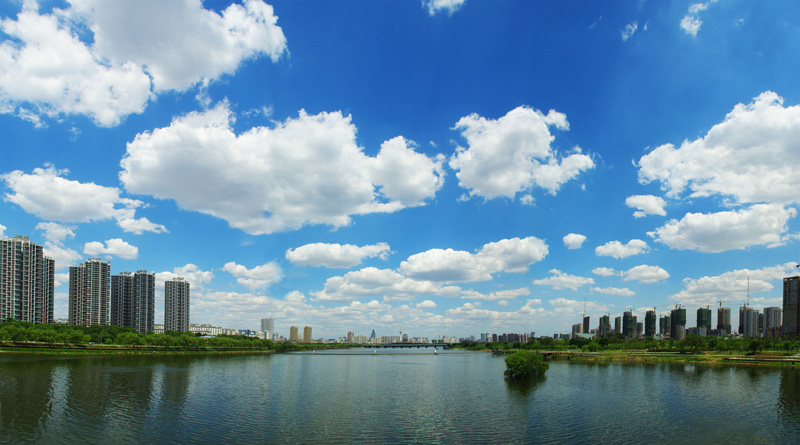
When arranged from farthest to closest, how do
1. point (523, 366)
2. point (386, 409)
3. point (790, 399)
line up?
point (523, 366), point (790, 399), point (386, 409)

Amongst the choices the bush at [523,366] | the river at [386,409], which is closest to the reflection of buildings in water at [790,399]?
the river at [386,409]

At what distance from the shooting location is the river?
49938 mm

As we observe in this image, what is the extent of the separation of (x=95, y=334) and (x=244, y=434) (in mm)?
191433

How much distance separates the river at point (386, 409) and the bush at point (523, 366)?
4974mm

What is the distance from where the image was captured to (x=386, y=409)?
217ft

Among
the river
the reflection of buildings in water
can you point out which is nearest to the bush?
the river

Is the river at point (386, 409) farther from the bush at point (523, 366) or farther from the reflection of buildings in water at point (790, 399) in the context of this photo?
the bush at point (523, 366)

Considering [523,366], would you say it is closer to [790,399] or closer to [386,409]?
[790,399]

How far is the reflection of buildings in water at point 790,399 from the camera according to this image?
59906 millimetres

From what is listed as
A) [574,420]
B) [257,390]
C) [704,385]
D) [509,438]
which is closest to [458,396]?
[574,420]

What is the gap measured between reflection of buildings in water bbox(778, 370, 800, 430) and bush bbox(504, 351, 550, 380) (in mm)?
45947

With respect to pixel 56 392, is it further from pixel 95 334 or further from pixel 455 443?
pixel 95 334

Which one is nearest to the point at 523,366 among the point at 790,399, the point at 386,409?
the point at 790,399

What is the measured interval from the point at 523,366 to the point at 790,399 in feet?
158
